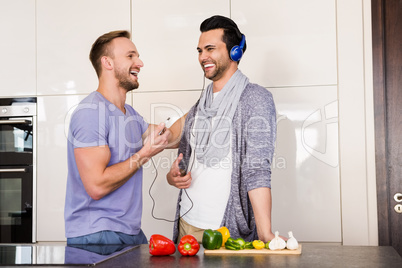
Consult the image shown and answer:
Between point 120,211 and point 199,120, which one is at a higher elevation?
point 199,120

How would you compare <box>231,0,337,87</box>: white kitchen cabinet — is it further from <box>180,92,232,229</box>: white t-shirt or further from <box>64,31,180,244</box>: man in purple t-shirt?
<box>64,31,180,244</box>: man in purple t-shirt

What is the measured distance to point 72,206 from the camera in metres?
1.84

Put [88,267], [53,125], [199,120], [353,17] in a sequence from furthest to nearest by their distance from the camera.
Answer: [53,125]
[353,17]
[199,120]
[88,267]

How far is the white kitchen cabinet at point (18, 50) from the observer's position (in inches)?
112

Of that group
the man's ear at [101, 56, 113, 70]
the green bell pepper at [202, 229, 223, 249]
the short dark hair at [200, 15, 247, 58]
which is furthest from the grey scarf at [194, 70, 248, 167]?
the green bell pepper at [202, 229, 223, 249]

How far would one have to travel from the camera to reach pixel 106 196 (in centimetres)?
185

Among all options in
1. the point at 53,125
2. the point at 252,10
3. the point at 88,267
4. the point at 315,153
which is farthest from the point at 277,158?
the point at 88,267

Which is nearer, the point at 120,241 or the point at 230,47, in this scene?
the point at 120,241

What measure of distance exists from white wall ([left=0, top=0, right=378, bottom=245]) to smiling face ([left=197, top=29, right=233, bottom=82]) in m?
0.48

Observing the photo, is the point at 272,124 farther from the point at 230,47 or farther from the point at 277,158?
the point at 277,158

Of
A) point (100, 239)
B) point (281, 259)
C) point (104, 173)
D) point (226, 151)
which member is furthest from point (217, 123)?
point (281, 259)

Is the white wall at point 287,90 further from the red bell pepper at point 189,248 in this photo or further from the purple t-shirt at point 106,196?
the red bell pepper at point 189,248

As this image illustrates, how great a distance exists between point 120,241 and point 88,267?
64 cm

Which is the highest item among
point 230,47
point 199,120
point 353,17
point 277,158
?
point 353,17
